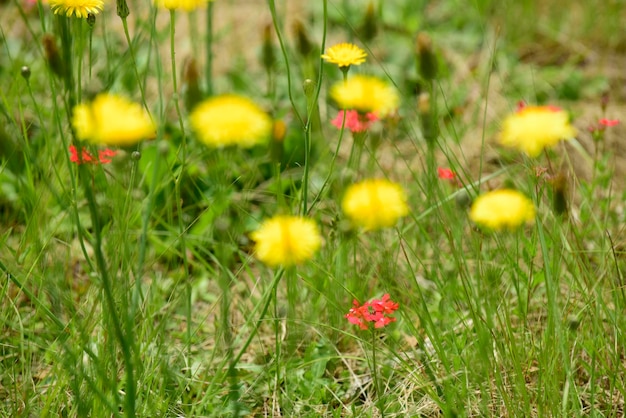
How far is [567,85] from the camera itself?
2721 millimetres

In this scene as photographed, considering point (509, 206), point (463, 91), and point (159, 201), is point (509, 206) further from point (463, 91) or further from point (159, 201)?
point (463, 91)

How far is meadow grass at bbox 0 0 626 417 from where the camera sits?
45.6 inches

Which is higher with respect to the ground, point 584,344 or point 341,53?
point 341,53

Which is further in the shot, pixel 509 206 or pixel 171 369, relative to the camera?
pixel 171 369

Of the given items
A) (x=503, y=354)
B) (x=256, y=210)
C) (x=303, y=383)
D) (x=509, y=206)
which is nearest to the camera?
(x=509, y=206)

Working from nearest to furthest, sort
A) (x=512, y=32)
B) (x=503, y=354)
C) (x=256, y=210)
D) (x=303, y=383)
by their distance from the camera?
(x=503, y=354), (x=303, y=383), (x=256, y=210), (x=512, y=32)

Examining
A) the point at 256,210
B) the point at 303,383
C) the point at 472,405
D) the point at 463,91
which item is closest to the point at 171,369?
the point at 303,383

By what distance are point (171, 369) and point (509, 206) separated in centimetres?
61

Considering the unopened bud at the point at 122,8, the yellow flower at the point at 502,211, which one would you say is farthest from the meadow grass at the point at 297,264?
the yellow flower at the point at 502,211

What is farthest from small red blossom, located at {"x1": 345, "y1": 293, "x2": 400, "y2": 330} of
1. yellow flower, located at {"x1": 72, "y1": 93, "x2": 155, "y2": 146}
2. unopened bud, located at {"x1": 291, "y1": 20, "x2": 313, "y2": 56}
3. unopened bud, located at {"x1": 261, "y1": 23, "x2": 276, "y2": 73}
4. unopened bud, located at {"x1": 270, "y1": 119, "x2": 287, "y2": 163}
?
unopened bud, located at {"x1": 261, "y1": 23, "x2": 276, "y2": 73}

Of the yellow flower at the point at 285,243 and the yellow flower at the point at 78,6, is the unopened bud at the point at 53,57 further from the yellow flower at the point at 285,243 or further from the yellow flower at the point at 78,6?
the yellow flower at the point at 285,243

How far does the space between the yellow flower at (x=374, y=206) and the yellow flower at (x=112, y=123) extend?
263mm

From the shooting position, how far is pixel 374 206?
37.0 inches

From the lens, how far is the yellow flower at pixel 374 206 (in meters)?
0.94
